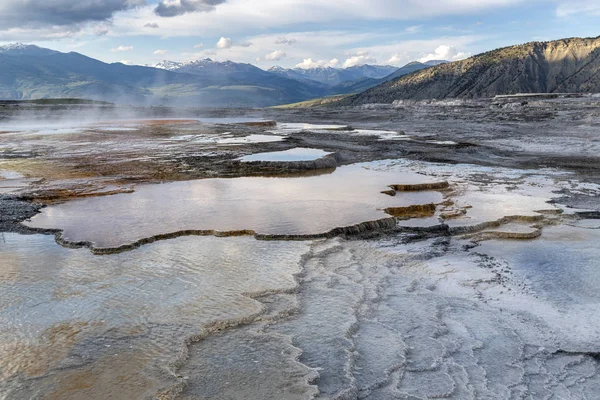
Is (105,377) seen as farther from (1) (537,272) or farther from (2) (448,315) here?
(1) (537,272)

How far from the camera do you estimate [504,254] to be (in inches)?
255

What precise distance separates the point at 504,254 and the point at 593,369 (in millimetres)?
2742

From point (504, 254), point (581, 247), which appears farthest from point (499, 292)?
point (581, 247)

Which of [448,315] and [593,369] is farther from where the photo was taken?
[448,315]

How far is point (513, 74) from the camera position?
87625mm

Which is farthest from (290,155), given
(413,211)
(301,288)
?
(301,288)

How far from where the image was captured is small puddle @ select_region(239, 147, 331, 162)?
14.4 metres

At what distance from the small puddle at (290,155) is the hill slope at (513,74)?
243ft

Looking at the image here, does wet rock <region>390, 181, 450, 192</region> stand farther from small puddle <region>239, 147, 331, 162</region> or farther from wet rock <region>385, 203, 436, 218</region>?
small puddle <region>239, 147, 331, 162</region>

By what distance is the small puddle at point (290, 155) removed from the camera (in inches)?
568

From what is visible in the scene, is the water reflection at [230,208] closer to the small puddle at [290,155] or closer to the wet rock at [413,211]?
the wet rock at [413,211]

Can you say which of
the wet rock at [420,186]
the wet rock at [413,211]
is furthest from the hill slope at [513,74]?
the wet rock at [413,211]

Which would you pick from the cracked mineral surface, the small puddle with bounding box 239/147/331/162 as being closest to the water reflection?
the cracked mineral surface

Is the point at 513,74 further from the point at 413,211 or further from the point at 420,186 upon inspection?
the point at 413,211
